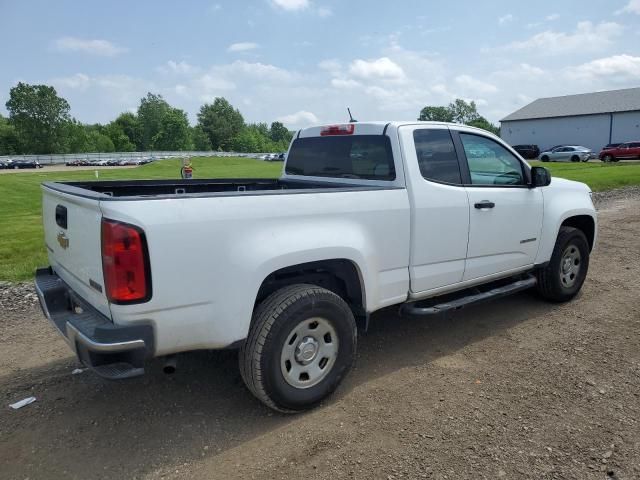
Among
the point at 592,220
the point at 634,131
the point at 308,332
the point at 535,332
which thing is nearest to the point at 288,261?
the point at 308,332

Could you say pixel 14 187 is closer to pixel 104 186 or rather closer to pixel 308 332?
pixel 104 186

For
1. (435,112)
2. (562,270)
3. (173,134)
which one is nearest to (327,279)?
(562,270)

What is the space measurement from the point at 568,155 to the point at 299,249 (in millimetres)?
43790

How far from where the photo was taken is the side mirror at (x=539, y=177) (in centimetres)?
473

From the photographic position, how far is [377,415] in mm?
3303

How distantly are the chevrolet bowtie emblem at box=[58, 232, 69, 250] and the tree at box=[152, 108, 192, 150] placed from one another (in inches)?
4282

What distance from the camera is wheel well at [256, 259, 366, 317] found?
3305 mm

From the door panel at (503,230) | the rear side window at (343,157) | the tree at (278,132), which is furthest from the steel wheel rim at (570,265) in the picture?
the tree at (278,132)

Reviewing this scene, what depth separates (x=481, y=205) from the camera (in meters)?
4.21

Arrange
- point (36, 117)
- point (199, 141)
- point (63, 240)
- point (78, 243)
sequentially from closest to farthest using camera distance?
point (78, 243) → point (63, 240) → point (36, 117) → point (199, 141)

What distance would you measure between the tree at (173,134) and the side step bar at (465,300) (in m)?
108

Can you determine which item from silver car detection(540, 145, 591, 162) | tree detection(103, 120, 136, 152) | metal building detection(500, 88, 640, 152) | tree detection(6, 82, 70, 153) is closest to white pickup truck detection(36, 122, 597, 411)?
silver car detection(540, 145, 591, 162)

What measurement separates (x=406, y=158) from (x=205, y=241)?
5.94 feet

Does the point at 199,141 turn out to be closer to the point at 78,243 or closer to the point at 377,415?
the point at 78,243
